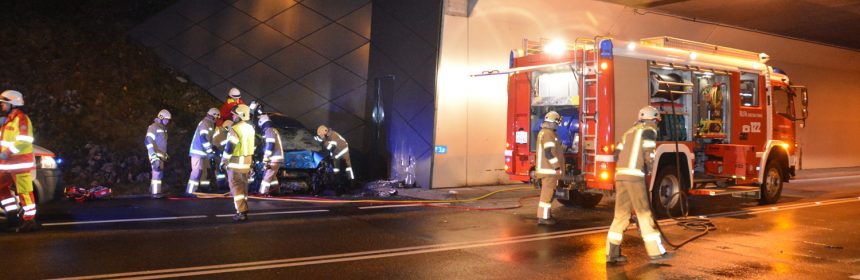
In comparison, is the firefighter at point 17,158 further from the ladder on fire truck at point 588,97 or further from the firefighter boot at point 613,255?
the ladder on fire truck at point 588,97

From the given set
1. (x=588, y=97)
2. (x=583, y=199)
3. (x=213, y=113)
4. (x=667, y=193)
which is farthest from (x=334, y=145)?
(x=667, y=193)

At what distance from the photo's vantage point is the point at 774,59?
23.2 m

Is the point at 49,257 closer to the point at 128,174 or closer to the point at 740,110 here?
the point at 128,174

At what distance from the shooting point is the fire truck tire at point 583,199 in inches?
491

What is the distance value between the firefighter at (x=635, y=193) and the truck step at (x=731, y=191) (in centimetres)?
455

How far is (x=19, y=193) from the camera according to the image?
8.70m

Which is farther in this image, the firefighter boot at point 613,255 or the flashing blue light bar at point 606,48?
the flashing blue light bar at point 606,48

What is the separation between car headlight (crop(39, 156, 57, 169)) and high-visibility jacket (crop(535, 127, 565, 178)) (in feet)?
24.3

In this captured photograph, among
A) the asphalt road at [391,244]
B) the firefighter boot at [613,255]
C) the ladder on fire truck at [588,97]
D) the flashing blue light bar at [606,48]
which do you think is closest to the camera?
the asphalt road at [391,244]

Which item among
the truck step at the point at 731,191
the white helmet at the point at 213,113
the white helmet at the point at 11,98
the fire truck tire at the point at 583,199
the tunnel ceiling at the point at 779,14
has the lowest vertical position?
the fire truck tire at the point at 583,199

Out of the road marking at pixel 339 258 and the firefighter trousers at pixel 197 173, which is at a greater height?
the firefighter trousers at pixel 197 173

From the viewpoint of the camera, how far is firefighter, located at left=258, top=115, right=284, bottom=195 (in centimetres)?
1260

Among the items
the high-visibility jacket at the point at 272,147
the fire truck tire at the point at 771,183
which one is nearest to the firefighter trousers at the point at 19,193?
the high-visibility jacket at the point at 272,147

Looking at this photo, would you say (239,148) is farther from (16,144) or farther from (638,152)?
(638,152)
